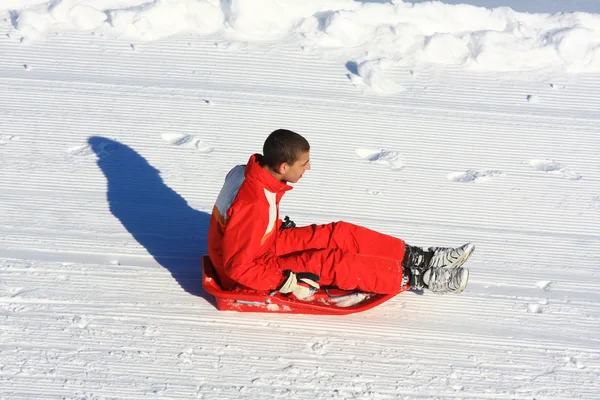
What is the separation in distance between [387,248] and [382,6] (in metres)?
2.92

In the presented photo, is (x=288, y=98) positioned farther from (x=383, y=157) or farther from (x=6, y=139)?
(x=6, y=139)

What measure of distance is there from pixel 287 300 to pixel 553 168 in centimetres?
207

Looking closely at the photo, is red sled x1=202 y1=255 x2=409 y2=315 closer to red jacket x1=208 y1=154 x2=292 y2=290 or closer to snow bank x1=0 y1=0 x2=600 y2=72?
red jacket x1=208 y1=154 x2=292 y2=290

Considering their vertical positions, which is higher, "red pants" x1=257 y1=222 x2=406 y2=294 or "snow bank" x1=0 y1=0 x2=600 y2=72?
"snow bank" x1=0 y1=0 x2=600 y2=72

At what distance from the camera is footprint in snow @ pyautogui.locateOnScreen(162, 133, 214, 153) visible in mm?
4431

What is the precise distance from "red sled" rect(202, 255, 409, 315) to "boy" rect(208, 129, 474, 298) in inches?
2.5

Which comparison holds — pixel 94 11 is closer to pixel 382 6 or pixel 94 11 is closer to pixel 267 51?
pixel 267 51

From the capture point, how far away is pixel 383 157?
14.6 feet

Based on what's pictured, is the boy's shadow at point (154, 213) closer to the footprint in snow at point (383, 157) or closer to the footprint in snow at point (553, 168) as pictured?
the footprint in snow at point (383, 157)

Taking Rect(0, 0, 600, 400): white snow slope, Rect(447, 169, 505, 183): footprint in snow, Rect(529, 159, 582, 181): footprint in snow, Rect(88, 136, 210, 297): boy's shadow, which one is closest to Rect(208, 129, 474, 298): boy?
Rect(0, 0, 600, 400): white snow slope

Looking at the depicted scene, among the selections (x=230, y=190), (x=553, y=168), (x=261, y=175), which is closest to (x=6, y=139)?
(x=230, y=190)

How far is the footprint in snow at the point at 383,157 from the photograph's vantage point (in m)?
4.41

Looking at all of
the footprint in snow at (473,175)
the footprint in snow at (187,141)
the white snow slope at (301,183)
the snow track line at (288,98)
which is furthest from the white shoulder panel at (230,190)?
the snow track line at (288,98)

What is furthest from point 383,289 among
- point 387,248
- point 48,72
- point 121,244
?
point 48,72
